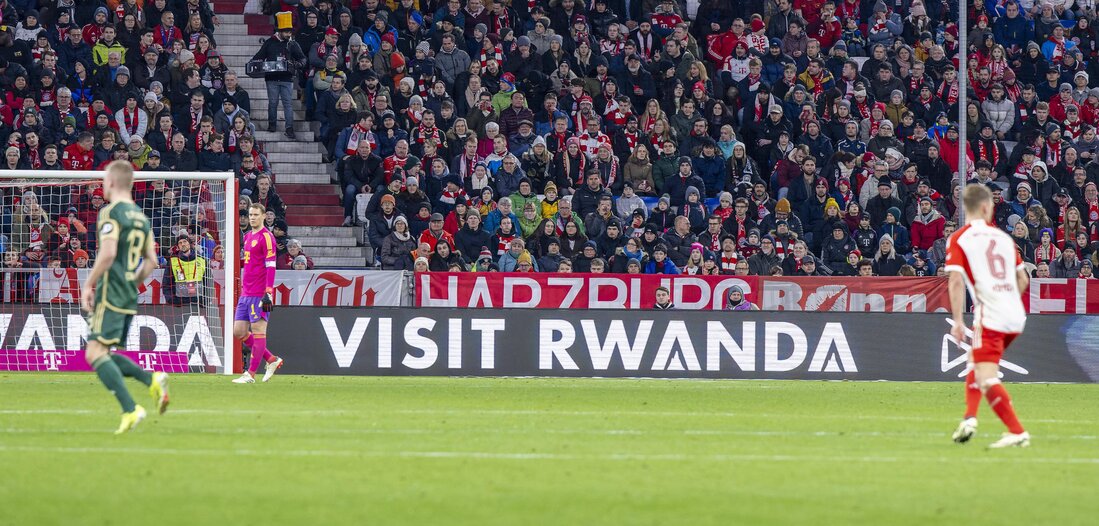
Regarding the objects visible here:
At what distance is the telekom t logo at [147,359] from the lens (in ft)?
61.8

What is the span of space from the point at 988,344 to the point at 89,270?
12965 mm

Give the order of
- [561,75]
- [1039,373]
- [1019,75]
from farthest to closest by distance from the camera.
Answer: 1. [1019,75]
2. [561,75]
3. [1039,373]

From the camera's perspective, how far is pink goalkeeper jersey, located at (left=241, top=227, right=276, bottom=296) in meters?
16.5

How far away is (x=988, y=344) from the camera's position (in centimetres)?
995

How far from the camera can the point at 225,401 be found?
13.5 m

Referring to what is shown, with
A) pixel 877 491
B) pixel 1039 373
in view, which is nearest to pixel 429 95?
pixel 1039 373

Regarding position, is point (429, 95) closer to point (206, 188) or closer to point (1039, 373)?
point (206, 188)

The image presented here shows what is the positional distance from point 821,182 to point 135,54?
11.3 metres

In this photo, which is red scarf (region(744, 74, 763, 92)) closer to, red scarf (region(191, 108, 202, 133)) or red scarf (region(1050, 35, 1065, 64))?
red scarf (region(1050, 35, 1065, 64))

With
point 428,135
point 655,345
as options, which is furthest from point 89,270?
point 655,345

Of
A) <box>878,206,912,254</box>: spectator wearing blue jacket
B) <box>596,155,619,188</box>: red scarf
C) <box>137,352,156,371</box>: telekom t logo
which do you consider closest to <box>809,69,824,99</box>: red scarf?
<box>878,206,912,254</box>: spectator wearing blue jacket

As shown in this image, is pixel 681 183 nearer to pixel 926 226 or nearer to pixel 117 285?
pixel 926 226

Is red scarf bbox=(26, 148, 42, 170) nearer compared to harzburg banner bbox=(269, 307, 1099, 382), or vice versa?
harzburg banner bbox=(269, 307, 1099, 382)

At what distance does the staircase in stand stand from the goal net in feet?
11.8
